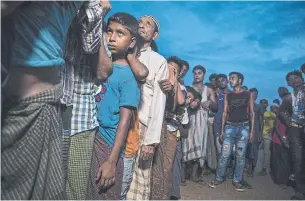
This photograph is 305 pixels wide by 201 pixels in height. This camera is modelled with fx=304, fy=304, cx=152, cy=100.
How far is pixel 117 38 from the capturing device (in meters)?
1.99

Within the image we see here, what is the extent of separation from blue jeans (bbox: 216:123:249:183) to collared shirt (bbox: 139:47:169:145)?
Result: 3228 millimetres

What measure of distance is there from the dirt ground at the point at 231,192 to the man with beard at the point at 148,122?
2.15m

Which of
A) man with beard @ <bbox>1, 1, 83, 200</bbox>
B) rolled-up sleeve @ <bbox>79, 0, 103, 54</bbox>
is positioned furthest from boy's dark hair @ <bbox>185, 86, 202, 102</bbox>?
man with beard @ <bbox>1, 1, 83, 200</bbox>

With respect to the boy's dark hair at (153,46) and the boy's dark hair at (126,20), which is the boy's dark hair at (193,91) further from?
the boy's dark hair at (126,20)

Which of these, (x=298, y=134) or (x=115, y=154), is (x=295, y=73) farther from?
(x=115, y=154)

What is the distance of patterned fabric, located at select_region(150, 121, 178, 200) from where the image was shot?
2.85 m

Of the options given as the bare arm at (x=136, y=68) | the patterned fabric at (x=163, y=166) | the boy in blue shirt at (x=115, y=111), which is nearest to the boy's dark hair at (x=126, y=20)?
the boy in blue shirt at (x=115, y=111)

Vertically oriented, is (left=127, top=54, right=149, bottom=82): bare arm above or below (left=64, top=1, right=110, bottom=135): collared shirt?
above

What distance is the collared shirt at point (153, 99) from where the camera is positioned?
2.31m

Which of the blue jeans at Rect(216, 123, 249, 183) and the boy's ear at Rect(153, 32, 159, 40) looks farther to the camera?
the blue jeans at Rect(216, 123, 249, 183)

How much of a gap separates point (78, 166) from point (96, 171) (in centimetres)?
20

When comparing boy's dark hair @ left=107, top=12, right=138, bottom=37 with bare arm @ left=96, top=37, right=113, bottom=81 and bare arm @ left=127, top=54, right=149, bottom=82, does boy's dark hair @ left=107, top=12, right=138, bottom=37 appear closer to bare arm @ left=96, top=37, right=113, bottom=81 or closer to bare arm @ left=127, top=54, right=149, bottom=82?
bare arm @ left=127, top=54, right=149, bottom=82

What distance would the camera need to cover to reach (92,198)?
177 cm

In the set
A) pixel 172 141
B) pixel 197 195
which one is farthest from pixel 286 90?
pixel 172 141
